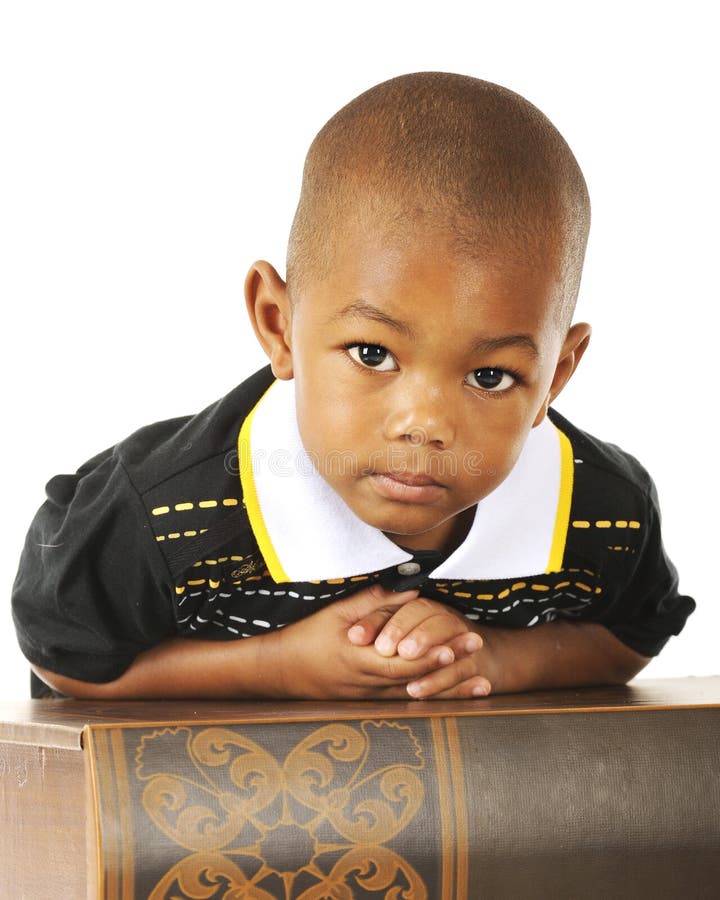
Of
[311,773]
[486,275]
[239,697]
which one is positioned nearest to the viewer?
[311,773]

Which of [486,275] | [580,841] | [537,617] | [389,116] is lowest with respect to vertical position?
[580,841]

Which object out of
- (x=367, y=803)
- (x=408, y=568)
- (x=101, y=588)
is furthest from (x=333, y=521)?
(x=367, y=803)

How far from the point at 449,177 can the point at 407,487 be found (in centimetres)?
20

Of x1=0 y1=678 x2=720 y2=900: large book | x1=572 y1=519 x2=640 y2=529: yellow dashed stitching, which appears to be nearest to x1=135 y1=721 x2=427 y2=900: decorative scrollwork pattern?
x1=0 y1=678 x2=720 y2=900: large book

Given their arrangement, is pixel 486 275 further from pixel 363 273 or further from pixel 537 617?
pixel 537 617

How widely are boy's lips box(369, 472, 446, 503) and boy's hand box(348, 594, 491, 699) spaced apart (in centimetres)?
15

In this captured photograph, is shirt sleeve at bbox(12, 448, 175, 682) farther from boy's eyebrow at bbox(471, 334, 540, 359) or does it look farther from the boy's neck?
boy's eyebrow at bbox(471, 334, 540, 359)

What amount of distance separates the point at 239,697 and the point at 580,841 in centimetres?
37

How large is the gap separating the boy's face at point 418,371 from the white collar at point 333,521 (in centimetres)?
9

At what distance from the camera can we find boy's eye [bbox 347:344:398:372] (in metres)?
0.82

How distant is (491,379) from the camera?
33.3 inches

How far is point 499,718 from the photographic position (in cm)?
75

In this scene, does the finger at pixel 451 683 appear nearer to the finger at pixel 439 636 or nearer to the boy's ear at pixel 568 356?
the finger at pixel 439 636

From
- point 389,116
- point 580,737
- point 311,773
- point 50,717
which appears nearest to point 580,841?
point 580,737
